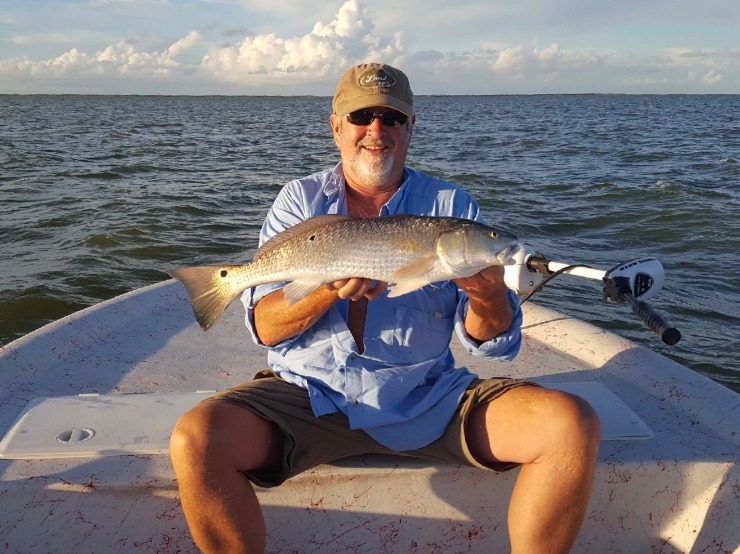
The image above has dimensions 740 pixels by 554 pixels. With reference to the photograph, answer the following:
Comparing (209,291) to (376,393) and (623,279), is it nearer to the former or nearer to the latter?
(376,393)

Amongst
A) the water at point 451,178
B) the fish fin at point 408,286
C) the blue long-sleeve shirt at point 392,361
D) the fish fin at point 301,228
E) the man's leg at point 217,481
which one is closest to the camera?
the man's leg at point 217,481

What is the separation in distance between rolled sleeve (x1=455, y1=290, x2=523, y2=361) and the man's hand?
2 cm

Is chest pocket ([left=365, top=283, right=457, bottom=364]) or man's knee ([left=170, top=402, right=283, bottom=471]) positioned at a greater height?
chest pocket ([left=365, top=283, right=457, bottom=364])

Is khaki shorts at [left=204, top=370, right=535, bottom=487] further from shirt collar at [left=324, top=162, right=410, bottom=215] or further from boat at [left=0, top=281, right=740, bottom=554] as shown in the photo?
shirt collar at [left=324, top=162, right=410, bottom=215]

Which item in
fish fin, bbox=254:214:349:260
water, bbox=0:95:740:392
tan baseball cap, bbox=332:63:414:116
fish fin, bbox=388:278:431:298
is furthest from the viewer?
water, bbox=0:95:740:392

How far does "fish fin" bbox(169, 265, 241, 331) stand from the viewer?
3062 mm

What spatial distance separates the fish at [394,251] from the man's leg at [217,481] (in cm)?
61


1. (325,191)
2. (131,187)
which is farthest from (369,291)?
(131,187)

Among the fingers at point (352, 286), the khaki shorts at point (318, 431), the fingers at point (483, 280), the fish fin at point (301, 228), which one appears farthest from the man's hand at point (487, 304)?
the fish fin at point (301, 228)

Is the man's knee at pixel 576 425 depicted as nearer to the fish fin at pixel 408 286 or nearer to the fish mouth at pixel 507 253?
the fish mouth at pixel 507 253

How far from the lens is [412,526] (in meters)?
3.12

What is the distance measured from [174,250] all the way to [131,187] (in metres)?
6.55

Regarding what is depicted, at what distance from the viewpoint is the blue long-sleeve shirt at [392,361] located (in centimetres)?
306

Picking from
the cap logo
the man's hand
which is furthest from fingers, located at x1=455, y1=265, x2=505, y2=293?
the cap logo
